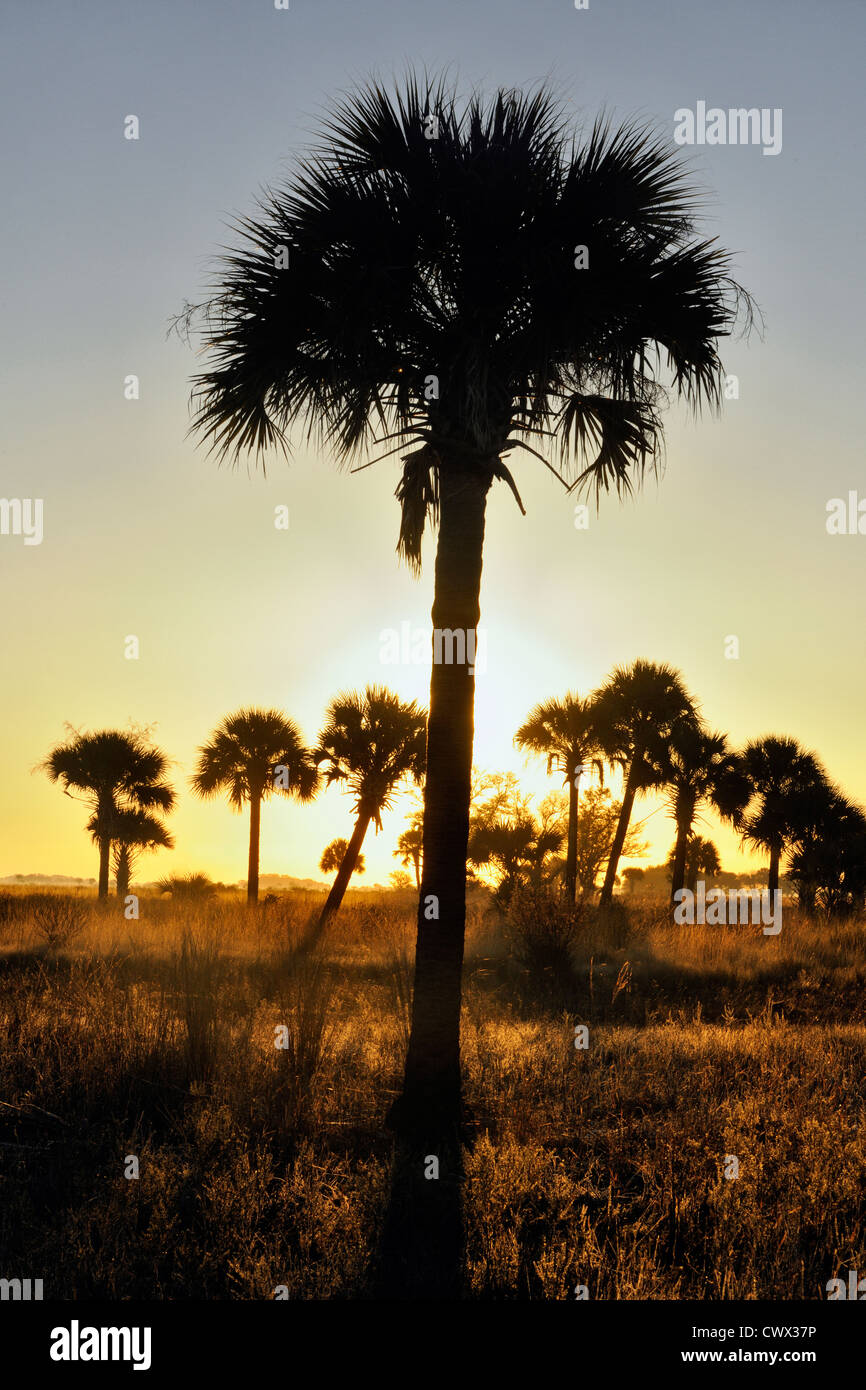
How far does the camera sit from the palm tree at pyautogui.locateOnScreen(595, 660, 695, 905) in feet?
106

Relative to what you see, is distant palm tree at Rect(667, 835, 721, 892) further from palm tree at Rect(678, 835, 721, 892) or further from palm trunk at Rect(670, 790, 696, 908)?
palm trunk at Rect(670, 790, 696, 908)

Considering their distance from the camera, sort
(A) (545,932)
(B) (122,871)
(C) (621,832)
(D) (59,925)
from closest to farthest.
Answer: (A) (545,932)
(D) (59,925)
(C) (621,832)
(B) (122,871)

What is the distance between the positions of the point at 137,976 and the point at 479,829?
31161 mm

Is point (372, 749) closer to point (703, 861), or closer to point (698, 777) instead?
point (698, 777)

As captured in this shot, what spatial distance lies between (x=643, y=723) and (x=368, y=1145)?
2694 centimetres

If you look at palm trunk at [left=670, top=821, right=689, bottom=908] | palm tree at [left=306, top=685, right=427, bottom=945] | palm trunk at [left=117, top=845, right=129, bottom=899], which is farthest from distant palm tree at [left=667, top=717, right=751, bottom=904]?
palm trunk at [left=117, top=845, right=129, bottom=899]

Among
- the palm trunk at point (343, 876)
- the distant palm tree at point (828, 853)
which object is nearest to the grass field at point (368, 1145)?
the palm trunk at point (343, 876)

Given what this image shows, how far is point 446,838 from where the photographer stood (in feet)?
25.0

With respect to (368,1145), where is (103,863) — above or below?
above

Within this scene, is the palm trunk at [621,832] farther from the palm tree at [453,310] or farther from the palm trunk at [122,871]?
the palm tree at [453,310]

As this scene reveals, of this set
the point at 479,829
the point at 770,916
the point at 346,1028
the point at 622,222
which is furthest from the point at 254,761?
the point at 622,222

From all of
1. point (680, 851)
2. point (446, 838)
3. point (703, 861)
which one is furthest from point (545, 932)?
point (703, 861)
